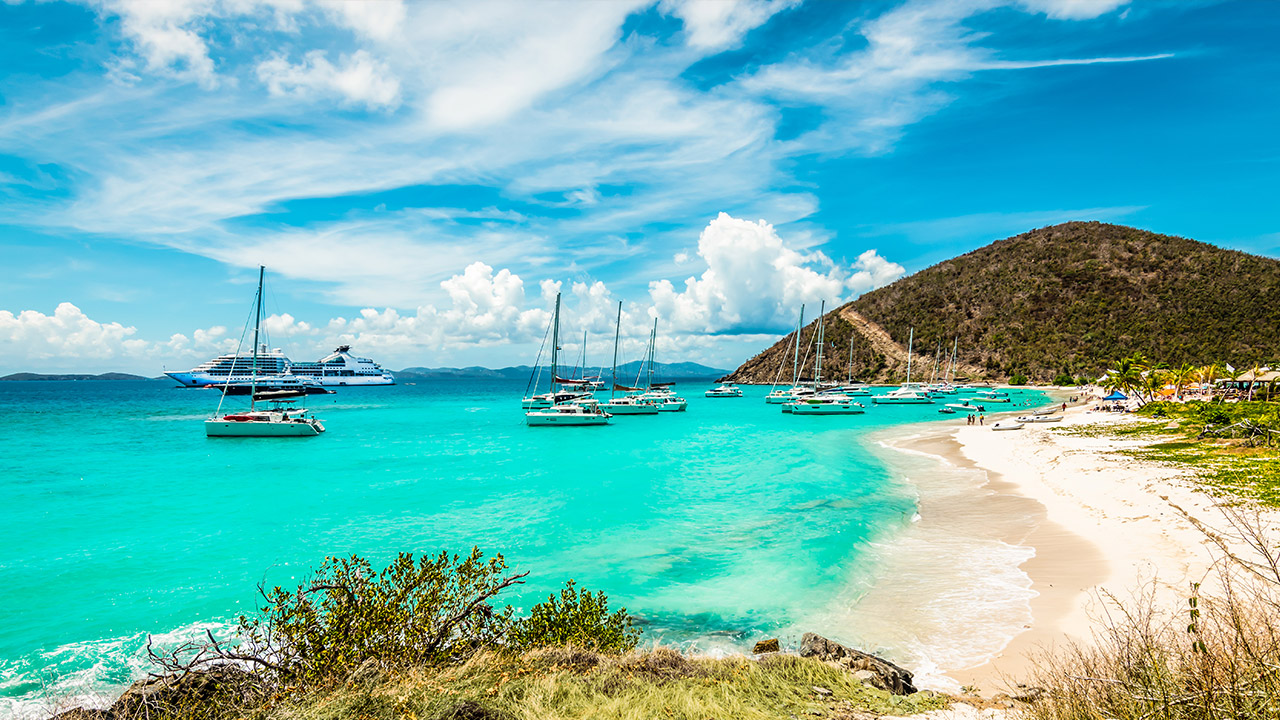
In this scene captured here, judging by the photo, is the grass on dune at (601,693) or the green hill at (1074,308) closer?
the grass on dune at (601,693)

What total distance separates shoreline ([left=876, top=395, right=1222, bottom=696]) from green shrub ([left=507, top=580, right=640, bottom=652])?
467cm

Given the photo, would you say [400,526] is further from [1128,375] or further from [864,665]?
[1128,375]

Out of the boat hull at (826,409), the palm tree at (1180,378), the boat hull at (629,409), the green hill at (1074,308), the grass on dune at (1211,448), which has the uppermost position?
the green hill at (1074,308)

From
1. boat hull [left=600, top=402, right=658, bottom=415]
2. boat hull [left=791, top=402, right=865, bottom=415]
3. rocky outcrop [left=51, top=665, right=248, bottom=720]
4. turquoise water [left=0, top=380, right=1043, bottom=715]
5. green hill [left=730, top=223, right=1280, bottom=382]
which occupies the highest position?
green hill [left=730, top=223, right=1280, bottom=382]

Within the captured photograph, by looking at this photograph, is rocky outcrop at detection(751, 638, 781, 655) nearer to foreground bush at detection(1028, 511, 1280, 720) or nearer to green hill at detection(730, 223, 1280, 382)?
foreground bush at detection(1028, 511, 1280, 720)

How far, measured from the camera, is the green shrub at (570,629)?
301 inches

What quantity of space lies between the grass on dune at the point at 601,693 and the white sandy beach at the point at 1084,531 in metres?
1.86

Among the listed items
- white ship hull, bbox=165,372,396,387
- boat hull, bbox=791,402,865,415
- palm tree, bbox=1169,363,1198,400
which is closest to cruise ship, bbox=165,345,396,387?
white ship hull, bbox=165,372,396,387

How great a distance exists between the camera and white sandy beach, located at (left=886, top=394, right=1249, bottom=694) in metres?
9.19

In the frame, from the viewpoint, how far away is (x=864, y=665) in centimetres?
757

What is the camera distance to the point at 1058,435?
3406cm

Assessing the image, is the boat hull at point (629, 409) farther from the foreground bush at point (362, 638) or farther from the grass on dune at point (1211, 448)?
the foreground bush at point (362, 638)

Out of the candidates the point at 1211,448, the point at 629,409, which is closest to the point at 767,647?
the point at 1211,448

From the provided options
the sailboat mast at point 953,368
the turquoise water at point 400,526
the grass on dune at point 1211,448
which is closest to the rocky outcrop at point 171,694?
the turquoise water at point 400,526
